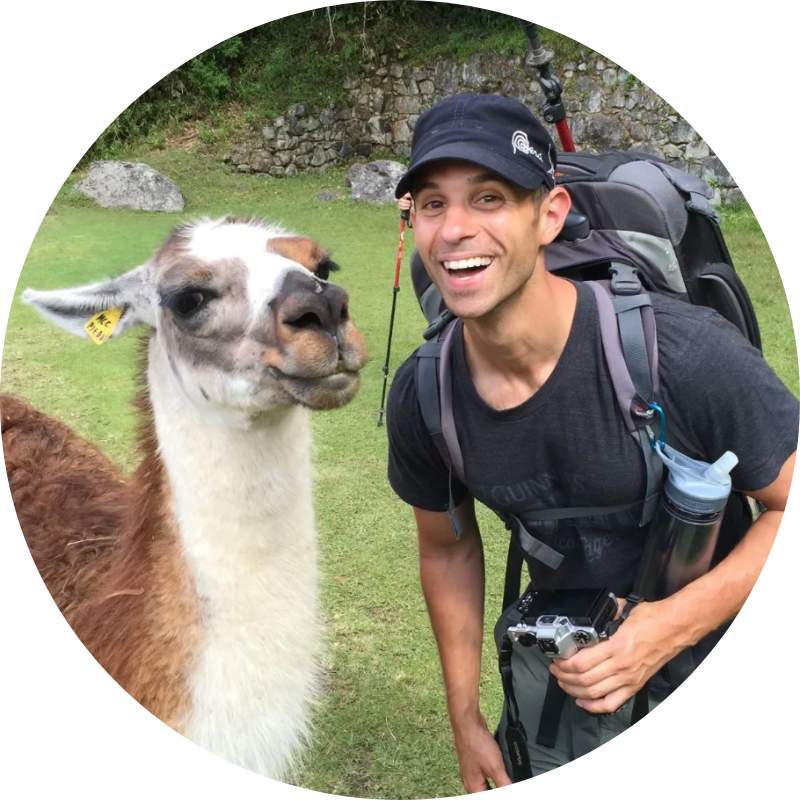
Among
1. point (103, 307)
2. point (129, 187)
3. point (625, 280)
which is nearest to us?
point (625, 280)

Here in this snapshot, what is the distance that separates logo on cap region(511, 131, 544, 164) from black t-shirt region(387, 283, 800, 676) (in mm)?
296

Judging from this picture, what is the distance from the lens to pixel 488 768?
1.76m

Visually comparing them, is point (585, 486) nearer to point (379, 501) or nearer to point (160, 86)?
point (379, 501)

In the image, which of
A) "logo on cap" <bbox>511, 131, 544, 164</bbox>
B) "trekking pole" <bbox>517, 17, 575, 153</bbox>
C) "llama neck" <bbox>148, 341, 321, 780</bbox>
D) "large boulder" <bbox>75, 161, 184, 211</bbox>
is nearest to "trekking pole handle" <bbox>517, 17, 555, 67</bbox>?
"trekking pole" <bbox>517, 17, 575, 153</bbox>

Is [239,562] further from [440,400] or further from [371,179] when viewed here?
[371,179]

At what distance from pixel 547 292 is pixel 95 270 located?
3868 millimetres

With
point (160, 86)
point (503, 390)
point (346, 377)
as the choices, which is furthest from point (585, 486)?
point (160, 86)

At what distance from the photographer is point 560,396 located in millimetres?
1470

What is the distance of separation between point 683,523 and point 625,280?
0.51 m

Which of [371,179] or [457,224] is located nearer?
[457,224]

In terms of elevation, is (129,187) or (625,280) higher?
(129,187)

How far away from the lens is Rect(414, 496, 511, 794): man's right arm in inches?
70.3

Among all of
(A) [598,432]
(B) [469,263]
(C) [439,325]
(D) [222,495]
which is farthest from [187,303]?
(A) [598,432]

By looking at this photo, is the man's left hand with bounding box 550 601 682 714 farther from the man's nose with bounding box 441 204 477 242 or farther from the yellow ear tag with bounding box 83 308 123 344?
the yellow ear tag with bounding box 83 308 123 344
